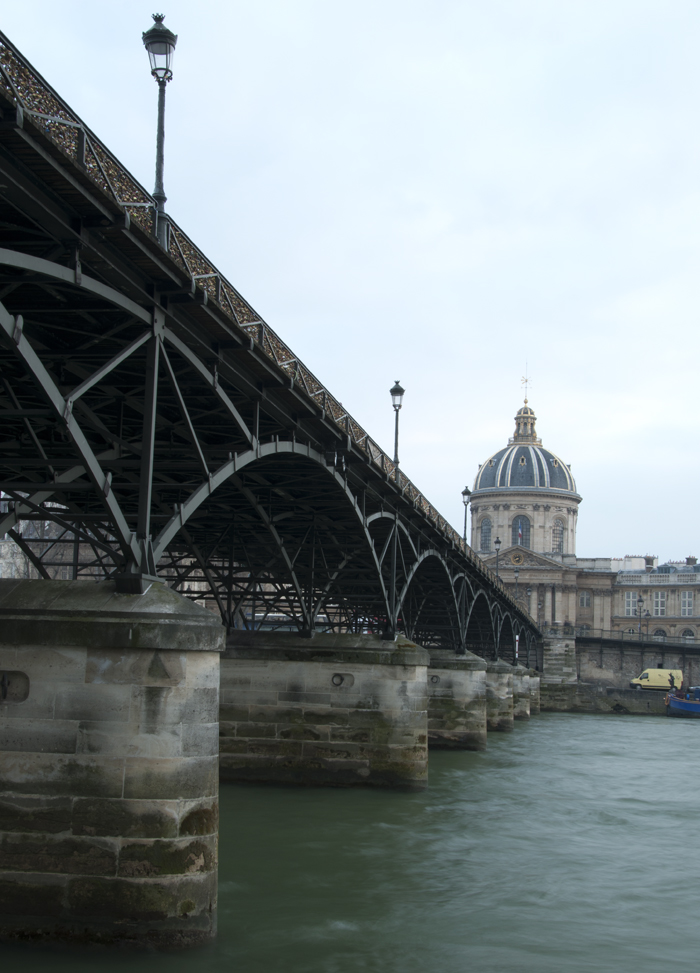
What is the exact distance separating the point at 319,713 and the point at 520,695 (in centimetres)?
4755

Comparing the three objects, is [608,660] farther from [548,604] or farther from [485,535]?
[485,535]

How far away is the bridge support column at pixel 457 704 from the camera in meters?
41.6

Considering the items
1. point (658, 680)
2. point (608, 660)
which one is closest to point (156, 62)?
point (658, 680)

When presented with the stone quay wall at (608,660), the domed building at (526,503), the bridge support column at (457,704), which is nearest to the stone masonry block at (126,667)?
the bridge support column at (457,704)

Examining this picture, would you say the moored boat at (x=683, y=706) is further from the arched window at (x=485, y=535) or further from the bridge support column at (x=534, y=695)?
the arched window at (x=485, y=535)

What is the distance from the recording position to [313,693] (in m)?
27.1

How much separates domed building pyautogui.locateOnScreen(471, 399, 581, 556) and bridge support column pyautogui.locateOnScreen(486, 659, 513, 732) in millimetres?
96379

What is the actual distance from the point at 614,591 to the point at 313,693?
125 meters

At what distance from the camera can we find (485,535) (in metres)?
158

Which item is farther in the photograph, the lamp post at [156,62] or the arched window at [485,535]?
the arched window at [485,535]

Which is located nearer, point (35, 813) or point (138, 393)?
point (35, 813)

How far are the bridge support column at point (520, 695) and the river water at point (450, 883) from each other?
126 ft

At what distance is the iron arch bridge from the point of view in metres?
10.6

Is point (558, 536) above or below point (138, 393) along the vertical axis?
above
